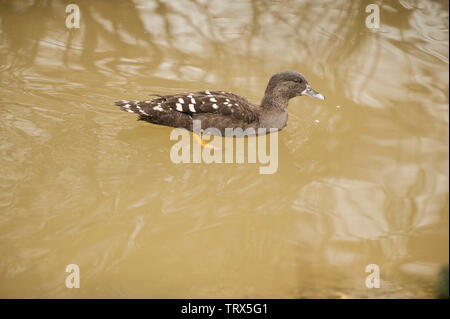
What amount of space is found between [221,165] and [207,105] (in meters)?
0.83

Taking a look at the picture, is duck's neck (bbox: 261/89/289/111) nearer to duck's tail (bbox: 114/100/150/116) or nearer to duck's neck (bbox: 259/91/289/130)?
duck's neck (bbox: 259/91/289/130)

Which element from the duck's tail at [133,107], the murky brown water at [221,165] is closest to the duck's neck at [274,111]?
the murky brown water at [221,165]

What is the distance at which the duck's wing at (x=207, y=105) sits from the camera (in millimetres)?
5695

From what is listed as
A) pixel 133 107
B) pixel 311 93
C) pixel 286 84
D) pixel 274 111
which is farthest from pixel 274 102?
pixel 133 107

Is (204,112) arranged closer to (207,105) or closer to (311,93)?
(207,105)

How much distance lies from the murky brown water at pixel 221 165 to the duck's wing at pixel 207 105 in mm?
400

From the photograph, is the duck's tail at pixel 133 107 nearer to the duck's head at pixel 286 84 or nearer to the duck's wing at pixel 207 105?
the duck's wing at pixel 207 105

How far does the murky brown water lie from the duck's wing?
0.40 meters

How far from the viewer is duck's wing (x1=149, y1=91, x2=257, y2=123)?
5695mm

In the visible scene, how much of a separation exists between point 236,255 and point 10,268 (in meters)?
1.80

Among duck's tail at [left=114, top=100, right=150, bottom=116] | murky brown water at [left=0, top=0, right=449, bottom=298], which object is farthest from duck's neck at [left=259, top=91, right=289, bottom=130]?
duck's tail at [left=114, top=100, right=150, bottom=116]

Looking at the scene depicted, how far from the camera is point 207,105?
5.70m

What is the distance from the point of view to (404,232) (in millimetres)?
4438
